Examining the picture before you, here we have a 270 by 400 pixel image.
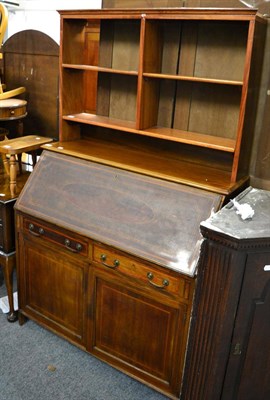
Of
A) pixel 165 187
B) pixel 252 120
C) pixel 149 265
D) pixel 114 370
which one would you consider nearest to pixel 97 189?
pixel 165 187

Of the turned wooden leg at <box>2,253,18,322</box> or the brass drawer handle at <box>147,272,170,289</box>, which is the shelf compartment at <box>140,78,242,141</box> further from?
the turned wooden leg at <box>2,253,18,322</box>

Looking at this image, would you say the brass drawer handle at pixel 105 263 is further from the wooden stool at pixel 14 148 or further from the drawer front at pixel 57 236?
the wooden stool at pixel 14 148

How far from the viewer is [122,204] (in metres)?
1.95

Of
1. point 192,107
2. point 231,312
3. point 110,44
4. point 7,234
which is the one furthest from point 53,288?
point 110,44

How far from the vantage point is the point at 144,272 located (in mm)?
1791

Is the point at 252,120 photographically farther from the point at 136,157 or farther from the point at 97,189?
the point at 97,189

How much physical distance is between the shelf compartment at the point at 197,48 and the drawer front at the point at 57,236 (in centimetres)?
91

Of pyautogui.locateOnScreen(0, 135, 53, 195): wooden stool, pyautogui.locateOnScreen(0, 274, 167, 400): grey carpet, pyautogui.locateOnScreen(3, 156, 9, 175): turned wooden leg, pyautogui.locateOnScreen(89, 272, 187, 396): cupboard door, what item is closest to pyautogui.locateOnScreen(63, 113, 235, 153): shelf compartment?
pyautogui.locateOnScreen(0, 135, 53, 195): wooden stool

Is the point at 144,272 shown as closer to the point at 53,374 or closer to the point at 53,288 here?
the point at 53,288

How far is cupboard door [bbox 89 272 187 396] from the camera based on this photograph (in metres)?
1.79

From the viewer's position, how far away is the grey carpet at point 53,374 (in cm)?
200

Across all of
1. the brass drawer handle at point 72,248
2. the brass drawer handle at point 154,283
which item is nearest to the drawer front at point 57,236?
the brass drawer handle at point 72,248

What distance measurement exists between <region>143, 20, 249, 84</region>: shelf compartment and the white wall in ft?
9.49

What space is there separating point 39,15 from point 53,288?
396 centimetres
